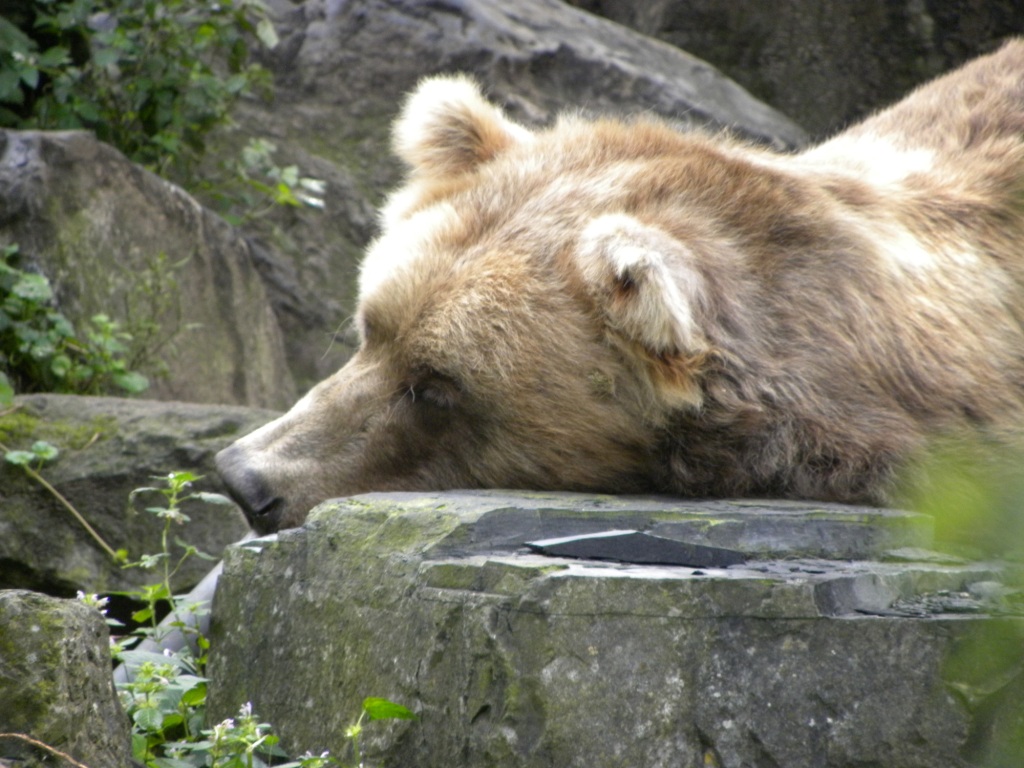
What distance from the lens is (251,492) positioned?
2965mm

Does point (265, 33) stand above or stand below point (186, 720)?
above

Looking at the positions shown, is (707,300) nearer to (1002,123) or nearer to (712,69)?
(1002,123)

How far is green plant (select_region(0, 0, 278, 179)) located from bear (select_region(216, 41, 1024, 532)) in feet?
9.47

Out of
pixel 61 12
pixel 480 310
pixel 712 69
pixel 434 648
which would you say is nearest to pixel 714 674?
pixel 434 648

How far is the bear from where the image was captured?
2.86 meters

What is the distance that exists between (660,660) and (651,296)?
1022 mm

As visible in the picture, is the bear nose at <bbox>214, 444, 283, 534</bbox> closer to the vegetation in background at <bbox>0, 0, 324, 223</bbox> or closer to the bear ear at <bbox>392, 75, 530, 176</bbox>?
the bear ear at <bbox>392, 75, 530, 176</bbox>

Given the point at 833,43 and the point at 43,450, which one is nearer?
the point at 43,450

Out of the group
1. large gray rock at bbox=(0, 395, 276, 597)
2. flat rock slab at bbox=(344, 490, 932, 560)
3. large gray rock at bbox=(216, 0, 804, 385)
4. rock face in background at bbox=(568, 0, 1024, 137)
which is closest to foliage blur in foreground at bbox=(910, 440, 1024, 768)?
flat rock slab at bbox=(344, 490, 932, 560)

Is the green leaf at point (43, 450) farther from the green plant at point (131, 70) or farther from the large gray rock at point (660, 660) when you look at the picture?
the large gray rock at point (660, 660)

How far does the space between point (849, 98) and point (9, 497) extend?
5542mm

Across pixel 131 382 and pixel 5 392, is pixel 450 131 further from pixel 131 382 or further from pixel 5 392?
pixel 131 382

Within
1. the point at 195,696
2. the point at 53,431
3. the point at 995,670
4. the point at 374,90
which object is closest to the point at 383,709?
the point at 195,696

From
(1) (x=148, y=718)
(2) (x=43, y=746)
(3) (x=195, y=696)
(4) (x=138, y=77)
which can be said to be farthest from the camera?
(4) (x=138, y=77)
